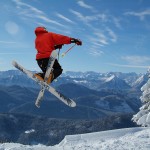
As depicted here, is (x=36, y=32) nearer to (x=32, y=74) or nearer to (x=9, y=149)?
(x=32, y=74)

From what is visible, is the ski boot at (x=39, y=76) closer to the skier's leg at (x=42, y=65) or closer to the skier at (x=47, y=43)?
the skier's leg at (x=42, y=65)

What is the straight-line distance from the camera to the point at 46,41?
11539 mm

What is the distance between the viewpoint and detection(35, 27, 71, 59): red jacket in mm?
11352

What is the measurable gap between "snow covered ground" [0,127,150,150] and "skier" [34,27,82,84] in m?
2.61

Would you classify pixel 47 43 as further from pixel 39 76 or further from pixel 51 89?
pixel 51 89

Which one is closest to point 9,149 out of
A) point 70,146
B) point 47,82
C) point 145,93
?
point 70,146

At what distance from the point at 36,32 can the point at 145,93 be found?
19.6 m

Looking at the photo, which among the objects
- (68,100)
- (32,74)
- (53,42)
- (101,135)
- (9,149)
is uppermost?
(53,42)

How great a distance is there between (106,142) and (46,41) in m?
4.42

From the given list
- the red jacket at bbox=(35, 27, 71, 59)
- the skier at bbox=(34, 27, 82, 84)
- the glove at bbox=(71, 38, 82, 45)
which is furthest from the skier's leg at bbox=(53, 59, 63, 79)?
the glove at bbox=(71, 38, 82, 45)

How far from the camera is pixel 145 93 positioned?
29.3m

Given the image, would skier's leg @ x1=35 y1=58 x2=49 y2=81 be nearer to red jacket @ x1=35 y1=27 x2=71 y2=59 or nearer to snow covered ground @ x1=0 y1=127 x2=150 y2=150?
red jacket @ x1=35 y1=27 x2=71 y2=59

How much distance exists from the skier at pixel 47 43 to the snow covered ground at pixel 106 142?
261 centimetres

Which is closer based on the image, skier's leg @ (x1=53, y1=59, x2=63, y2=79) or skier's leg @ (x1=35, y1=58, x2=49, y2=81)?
skier's leg @ (x1=35, y1=58, x2=49, y2=81)
